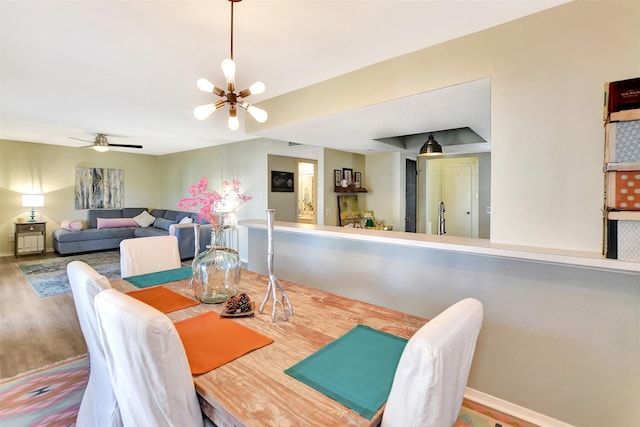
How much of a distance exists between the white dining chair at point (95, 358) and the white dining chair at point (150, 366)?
383mm

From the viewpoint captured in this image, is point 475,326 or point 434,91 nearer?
point 475,326

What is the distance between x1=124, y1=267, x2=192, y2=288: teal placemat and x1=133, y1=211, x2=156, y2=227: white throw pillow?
6.27 m

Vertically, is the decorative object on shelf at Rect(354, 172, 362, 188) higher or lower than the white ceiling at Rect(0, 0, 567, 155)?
lower

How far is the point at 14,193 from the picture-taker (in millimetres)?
6332

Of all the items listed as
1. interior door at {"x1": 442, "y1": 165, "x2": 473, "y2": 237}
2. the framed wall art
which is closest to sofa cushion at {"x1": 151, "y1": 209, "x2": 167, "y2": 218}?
the framed wall art

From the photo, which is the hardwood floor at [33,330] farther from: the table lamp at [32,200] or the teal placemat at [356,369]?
the table lamp at [32,200]

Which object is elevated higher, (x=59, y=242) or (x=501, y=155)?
(x=501, y=155)

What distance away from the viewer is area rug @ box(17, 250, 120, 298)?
4.17 m

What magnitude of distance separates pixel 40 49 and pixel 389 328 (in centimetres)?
302

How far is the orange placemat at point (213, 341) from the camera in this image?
1111 millimetres

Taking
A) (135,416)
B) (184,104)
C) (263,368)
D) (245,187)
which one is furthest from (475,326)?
(245,187)

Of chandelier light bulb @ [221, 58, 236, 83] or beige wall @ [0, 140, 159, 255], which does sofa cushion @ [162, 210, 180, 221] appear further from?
chandelier light bulb @ [221, 58, 236, 83]

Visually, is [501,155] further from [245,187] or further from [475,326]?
[245,187]

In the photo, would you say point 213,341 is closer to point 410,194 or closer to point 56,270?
point 410,194
